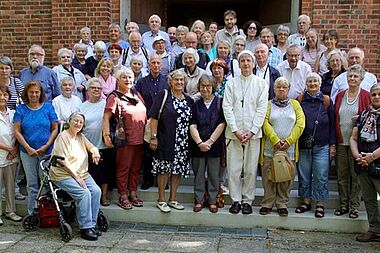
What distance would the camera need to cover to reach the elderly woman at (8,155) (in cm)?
532

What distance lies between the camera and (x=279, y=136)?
5105 mm

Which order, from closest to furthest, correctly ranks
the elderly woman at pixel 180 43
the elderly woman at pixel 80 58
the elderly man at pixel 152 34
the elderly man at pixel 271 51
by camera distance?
1. the elderly man at pixel 271 51
2. the elderly woman at pixel 80 58
3. the elderly woman at pixel 180 43
4. the elderly man at pixel 152 34

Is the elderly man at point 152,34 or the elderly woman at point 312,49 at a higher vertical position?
the elderly man at point 152,34

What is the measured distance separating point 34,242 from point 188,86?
8.14 feet

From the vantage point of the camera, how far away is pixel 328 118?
5137mm

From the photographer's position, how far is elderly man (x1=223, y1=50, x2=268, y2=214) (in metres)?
5.09

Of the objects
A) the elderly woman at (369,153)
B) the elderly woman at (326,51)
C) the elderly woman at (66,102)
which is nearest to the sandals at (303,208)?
the elderly woman at (369,153)

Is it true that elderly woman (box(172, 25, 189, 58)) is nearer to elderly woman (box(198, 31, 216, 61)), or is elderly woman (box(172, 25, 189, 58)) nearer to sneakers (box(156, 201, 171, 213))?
elderly woman (box(198, 31, 216, 61))

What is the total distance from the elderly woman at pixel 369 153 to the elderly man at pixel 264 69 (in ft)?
3.79

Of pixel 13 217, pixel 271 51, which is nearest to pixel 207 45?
pixel 271 51

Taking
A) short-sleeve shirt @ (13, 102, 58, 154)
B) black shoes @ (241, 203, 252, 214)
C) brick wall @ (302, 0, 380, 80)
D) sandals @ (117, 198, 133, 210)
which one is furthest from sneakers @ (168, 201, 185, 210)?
brick wall @ (302, 0, 380, 80)

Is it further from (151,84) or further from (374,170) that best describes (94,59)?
(374,170)

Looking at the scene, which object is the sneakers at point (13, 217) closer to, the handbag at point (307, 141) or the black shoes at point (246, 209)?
the black shoes at point (246, 209)

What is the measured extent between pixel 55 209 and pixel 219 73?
2.44 m
